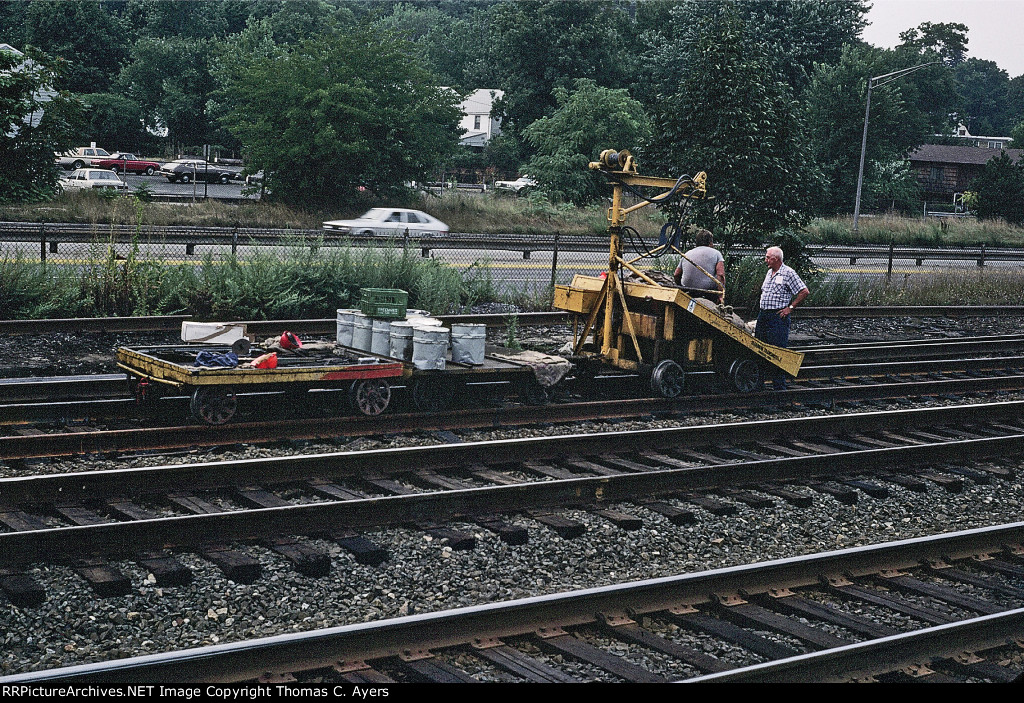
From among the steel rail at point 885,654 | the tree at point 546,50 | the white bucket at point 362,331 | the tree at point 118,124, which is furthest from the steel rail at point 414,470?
the tree at point 118,124

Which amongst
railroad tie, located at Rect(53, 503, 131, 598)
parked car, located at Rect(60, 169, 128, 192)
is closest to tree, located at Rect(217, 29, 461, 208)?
parked car, located at Rect(60, 169, 128, 192)

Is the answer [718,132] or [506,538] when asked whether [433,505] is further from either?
[718,132]

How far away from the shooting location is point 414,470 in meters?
9.14

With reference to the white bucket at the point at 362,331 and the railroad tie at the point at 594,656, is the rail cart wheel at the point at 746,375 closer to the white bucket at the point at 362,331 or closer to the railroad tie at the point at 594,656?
the white bucket at the point at 362,331

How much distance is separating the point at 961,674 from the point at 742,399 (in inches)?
284

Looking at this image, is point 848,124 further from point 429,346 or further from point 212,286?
point 429,346

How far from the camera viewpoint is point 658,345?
1270cm

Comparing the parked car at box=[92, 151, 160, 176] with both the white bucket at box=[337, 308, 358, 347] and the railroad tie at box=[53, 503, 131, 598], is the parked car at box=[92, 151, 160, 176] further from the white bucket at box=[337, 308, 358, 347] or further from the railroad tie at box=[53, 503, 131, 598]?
the railroad tie at box=[53, 503, 131, 598]

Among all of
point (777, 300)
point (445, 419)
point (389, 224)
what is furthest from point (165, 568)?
point (389, 224)

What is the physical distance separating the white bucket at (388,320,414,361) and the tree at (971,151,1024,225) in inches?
2015

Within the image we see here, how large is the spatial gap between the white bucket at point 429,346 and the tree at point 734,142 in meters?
10.0

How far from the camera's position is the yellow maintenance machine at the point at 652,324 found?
1240 cm
